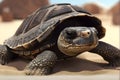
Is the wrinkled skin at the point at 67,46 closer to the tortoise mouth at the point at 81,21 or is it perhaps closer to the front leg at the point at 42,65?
the front leg at the point at 42,65

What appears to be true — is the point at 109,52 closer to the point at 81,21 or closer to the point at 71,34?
the point at 81,21

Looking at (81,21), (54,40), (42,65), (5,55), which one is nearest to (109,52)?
(81,21)

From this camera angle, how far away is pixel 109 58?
19.7ft

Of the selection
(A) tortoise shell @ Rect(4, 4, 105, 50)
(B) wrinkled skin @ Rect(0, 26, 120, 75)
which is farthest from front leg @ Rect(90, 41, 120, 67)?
(B) wrinkled skin @ Rect(0, 26, 120, 75)

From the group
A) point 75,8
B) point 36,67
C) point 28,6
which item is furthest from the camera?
point 28,6

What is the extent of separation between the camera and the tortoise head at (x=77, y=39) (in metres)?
4.91

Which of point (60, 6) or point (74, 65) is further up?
point (60, 6)

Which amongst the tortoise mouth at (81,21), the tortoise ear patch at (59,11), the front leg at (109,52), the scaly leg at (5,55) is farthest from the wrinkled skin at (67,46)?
the scaly leg at (5,55)

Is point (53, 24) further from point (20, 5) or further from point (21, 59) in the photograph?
point (20, 5)

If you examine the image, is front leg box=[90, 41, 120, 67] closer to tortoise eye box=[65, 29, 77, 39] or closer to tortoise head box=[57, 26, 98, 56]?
tortoise head box=[57, 26, 98, 56]

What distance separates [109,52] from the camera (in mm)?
5914

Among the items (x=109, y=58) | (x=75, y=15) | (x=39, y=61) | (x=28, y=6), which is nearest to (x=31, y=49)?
(x=39, y=61)

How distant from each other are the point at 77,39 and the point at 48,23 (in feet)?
1.91

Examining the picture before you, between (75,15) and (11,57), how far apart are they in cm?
147
